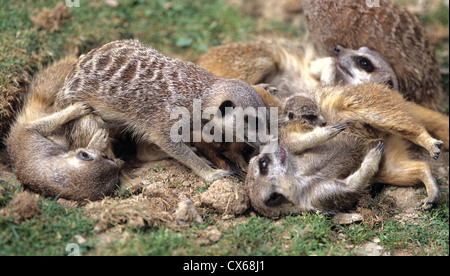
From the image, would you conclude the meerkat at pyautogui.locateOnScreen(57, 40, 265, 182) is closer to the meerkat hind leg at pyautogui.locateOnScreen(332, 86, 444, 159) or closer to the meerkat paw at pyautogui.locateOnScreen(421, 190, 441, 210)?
the meerkat hind leg at pyautogui.locateOnScreen(332, 86, 444, 159)

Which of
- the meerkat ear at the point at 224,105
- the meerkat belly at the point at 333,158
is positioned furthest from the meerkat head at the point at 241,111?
the meerkat belly at the point at 333,158

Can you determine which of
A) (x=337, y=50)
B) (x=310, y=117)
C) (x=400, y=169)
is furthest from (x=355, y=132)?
(x=337, y=50)

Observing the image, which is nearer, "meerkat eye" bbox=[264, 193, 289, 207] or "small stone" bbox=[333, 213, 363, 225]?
"meerkat eye" bbox=[264, 193, 289, 207]

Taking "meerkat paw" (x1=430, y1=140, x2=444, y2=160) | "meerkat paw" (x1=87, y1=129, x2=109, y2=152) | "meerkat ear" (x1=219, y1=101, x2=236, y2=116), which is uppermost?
"meerkat ear" (x1=219, y1=101, x2=236, y2=116)

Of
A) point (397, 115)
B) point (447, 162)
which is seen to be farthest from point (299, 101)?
point (447, 162)

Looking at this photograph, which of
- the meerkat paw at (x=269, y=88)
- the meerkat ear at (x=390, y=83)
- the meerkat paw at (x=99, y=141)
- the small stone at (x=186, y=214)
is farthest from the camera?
the meerkat ear at (x=390, y=83)

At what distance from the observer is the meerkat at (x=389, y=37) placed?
5.45 meters

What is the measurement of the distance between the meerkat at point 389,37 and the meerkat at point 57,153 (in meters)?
3.03

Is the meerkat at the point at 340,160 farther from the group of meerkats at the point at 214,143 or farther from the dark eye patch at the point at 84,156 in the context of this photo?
the dark eye patch at the point at 84,156

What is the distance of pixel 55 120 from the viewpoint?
4.34 meters

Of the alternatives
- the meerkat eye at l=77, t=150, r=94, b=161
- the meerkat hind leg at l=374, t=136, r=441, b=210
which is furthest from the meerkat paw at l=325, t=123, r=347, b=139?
the meerkat eye at l=77, t=150, r=94, b=161

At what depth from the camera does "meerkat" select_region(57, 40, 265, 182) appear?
4.41 m

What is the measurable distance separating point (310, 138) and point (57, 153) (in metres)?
2.36

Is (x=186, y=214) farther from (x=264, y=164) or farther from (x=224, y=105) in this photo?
(x=224, y=105)
